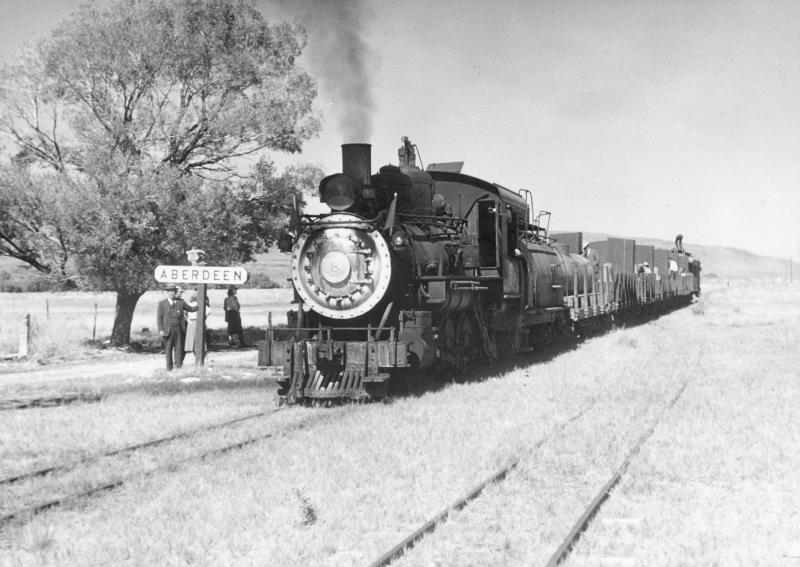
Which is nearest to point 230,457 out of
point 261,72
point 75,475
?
point 75,475

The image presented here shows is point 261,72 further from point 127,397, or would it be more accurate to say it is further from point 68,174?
point 127,397

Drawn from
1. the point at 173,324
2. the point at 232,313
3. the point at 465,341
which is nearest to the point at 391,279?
the point at 465,341

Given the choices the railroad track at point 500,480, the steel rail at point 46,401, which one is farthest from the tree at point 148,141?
the railroad track at point 500,480

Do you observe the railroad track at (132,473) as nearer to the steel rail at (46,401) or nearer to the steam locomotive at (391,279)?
the steam locomotive at (391,279)

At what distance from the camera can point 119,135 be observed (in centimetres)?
1998

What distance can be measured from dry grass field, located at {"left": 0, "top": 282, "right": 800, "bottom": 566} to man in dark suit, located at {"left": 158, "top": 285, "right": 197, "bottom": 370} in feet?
10.8

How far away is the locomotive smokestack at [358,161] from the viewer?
11.2m

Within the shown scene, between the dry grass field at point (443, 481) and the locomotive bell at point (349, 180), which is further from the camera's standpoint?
the locomotive bell at point (349, 180)

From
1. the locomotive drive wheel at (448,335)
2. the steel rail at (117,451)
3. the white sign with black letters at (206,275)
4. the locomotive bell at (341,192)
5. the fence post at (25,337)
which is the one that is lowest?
the steel rail at (117,451)

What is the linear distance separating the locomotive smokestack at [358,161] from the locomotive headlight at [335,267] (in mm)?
1102

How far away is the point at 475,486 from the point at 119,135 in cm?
1627

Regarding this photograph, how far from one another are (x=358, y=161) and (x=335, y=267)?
1.51 metres

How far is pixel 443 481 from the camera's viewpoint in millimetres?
6812

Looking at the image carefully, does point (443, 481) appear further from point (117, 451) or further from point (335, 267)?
point (335, 267)
